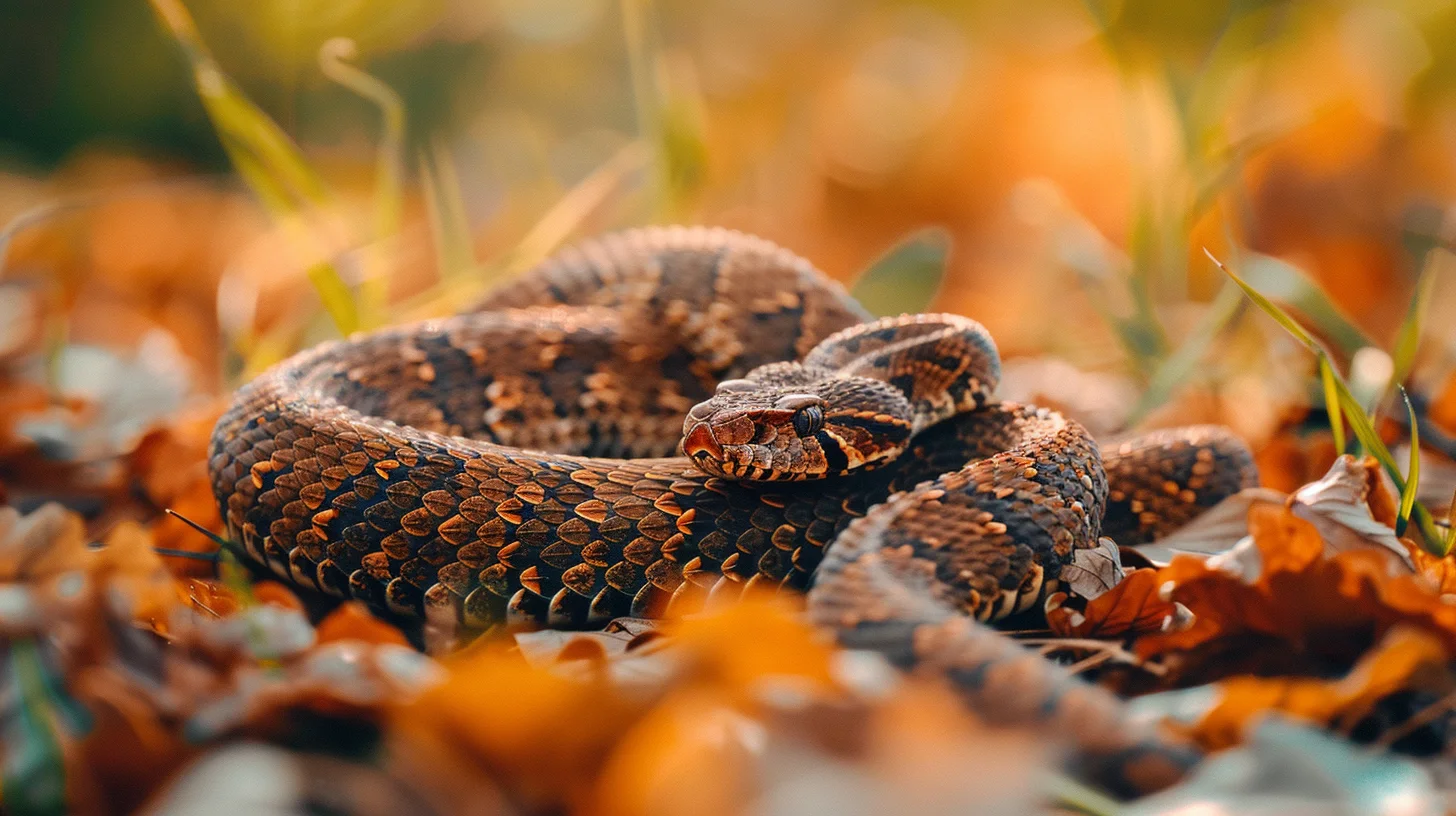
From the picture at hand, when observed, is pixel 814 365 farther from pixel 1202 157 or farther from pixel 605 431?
pixel 1202 157

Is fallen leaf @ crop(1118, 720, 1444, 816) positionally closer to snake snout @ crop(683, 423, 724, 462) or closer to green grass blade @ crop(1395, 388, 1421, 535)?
green grass blade @ crop(1395, 388, 1421, 535)

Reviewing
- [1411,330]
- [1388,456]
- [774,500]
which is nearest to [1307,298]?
[1411,330]

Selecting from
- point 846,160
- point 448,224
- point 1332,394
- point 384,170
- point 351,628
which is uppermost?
point 384,170

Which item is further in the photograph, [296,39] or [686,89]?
[296,39]

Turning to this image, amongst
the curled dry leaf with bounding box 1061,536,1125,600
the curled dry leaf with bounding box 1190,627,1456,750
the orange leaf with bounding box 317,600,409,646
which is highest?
the curled dry leaf with bounding box 1190,627,1456,750

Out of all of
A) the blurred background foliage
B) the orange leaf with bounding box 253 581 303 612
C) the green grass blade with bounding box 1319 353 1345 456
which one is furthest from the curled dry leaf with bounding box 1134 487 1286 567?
the orange leaf with bounding box 253 581 303 612

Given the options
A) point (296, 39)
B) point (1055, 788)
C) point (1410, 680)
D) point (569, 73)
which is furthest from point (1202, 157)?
point (569, 73)

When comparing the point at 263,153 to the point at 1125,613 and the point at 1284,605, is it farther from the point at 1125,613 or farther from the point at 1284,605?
the point at 1284,605
